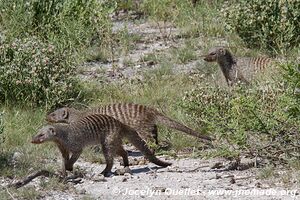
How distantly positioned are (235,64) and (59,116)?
6.14 feet

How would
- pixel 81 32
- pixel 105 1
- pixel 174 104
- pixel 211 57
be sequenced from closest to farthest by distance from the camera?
1. pixel 174 104
2. pixel 211 57
3. pixel 81 32
4. pixel 105 1

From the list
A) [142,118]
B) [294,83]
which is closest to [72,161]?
[142,118]

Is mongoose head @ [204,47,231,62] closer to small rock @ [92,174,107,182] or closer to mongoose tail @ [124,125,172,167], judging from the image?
mongoose tail @ [124,125,172,167]

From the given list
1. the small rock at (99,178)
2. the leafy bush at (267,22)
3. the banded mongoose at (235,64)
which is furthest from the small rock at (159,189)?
the leafy bush at (267,22)

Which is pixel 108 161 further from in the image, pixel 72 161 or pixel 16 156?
pixel 16 156

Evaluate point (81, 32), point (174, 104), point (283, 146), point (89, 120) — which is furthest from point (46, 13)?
point (283, 146)

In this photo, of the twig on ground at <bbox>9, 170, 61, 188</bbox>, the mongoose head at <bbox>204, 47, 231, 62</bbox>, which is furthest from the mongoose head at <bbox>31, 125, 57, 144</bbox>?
the mongoose head at <bbox>204, 47, 231, 62</bbox>

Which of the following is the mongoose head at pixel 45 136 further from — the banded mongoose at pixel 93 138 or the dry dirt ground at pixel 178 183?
the dry dirt ground at pixel 178 183

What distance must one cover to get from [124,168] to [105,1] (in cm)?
386

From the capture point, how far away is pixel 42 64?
7.35 meters

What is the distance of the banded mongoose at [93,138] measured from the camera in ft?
19.2

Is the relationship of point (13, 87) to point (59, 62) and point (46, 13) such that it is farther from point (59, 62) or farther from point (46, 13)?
point (46, 13)

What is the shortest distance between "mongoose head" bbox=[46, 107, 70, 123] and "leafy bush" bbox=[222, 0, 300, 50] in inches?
95.7

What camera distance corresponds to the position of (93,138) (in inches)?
235
